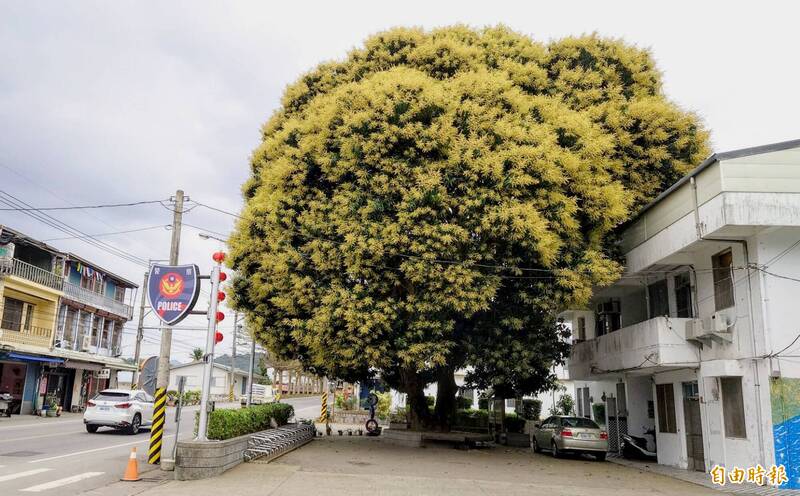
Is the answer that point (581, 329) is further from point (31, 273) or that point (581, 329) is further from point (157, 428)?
point (31, 273)

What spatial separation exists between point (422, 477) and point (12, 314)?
88.7ft

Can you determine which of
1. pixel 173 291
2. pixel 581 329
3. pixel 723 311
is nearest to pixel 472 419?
pixel 581 329

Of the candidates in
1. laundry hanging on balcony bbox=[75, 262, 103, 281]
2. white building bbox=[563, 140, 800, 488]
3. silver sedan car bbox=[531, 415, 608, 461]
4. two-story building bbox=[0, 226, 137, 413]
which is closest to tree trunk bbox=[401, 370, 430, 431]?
silver sedan car bbox=[531, 415, 608, 461]

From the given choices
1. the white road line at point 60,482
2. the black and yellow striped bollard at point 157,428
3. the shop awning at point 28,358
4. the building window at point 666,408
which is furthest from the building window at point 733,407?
the shop awning at point 28,358

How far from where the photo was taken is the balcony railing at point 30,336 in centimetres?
2919

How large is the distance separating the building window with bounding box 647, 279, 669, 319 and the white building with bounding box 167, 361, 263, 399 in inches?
1941

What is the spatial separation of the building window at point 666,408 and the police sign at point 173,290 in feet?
47.2

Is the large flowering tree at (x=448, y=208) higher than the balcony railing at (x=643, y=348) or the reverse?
higher

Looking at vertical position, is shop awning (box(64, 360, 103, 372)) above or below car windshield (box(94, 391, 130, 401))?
above

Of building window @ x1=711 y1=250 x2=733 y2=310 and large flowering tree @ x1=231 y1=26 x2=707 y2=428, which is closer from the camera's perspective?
building window @ x1=711 y1=250 x2=733 y2=310

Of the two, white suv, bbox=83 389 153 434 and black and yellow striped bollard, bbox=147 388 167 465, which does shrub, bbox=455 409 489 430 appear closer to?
white suv, bbox=83 389 153 434

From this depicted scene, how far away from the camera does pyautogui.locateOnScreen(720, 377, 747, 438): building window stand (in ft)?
48.0

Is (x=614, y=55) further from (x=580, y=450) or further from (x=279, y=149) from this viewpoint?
(x=580, y=450)

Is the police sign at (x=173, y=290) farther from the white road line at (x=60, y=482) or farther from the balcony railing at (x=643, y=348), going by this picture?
the balcony railing at (x=643, y=348)
